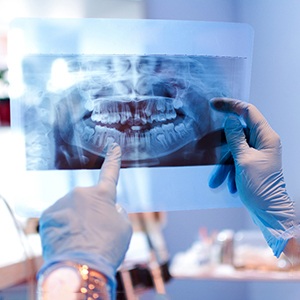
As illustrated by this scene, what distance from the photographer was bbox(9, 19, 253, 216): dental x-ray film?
102 centimetres

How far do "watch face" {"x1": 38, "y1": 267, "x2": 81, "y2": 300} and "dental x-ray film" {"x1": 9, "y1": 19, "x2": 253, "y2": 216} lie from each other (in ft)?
0.63

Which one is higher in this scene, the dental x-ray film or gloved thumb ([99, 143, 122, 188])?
the dental x-ray film

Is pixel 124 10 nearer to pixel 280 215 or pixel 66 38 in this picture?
pixel 66 38

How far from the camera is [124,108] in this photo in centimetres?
105

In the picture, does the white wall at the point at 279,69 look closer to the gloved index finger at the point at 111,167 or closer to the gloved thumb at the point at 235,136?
the gloved thumb at the point at 235,136

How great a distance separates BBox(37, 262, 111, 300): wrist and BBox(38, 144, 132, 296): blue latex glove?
1 centimetres

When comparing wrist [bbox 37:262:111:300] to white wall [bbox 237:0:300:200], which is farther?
white wall [bbox 237:0:300:200]

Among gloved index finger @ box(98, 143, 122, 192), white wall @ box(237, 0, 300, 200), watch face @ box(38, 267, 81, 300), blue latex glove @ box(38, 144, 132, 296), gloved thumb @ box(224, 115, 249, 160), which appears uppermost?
white wall @ box(237, 0, 300, 200)

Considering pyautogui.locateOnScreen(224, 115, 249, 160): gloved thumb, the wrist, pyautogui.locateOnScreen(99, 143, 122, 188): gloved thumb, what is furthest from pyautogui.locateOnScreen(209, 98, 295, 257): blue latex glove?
the wrist

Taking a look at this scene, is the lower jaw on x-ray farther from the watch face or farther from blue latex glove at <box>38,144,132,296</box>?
the watch face

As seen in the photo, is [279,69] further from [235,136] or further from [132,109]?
[132,109]

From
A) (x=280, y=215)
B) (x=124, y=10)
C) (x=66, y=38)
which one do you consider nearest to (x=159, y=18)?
(x=124, y=10)

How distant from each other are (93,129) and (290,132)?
1.44ft

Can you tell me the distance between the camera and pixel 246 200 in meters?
1.11
